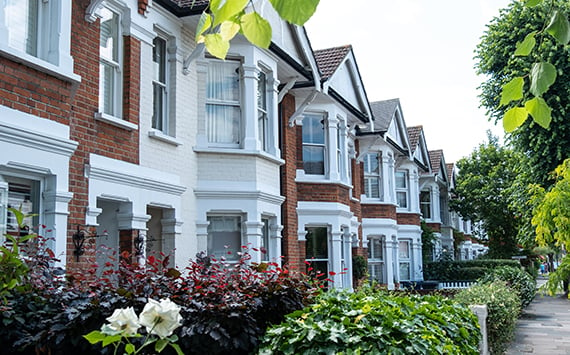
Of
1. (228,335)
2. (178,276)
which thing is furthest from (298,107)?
(228,335)

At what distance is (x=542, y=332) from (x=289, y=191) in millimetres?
7513

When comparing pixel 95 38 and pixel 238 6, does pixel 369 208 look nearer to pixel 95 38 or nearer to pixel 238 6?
pixel 95 38

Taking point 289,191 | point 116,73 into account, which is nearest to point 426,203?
point 289,191

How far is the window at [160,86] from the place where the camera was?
10469mm

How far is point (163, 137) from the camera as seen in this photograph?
10.0 metres

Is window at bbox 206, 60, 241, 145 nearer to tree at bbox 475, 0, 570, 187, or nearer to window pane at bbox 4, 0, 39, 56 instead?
window pane at bbox 4, 0, 39, 56

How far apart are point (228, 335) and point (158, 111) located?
6.21 metres

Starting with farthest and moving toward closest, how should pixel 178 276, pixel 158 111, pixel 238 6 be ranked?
1. pixel 158 111
2. pixel 178 276
3. pixel 238 6

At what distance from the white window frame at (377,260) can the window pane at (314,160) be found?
666 cm

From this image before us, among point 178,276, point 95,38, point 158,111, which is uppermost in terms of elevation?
point 95,38

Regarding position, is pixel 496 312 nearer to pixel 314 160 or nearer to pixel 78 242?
pixel 314 160

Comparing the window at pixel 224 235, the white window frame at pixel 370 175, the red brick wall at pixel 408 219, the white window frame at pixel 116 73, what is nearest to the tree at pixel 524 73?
the white window frame at pixel 370 175

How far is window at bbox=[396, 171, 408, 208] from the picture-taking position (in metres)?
26.5

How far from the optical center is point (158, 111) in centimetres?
1055
